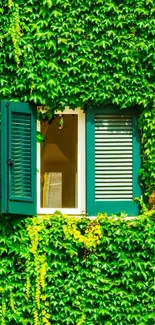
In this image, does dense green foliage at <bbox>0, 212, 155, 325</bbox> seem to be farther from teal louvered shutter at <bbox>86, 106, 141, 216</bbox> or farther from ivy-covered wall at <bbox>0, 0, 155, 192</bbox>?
ivy-covered wall at <bbox>0, 0, 155, 192</bbox>

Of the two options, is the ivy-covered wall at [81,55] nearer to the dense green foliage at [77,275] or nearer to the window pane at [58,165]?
the window pane at [58,165]

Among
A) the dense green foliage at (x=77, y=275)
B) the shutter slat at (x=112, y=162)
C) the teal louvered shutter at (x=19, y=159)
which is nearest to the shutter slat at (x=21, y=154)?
the teal louvered shutter at (x=19, y=159)

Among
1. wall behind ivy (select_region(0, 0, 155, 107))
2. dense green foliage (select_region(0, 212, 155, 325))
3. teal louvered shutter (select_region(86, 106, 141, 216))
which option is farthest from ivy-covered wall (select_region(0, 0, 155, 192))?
dense green foliage (select_region(0, 212, 155, 325))

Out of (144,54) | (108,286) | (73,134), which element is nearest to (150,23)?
(144,54)

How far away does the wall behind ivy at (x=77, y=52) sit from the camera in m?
21.9

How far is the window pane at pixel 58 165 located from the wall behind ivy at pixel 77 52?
422mm

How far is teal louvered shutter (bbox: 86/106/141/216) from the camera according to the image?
72.2 ft

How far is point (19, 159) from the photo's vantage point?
2170cm

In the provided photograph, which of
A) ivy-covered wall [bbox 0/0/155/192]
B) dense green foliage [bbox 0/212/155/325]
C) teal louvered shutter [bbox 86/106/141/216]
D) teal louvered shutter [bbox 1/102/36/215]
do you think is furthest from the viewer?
teal louvered shutter [bbox 86/106/141/216]

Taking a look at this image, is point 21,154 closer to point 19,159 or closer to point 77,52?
point 19,159

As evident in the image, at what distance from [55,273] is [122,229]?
102 cm

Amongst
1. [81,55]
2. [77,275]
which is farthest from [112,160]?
[77,275]

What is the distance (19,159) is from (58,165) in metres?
0.66

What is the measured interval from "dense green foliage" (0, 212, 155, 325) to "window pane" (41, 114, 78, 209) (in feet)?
1.61
